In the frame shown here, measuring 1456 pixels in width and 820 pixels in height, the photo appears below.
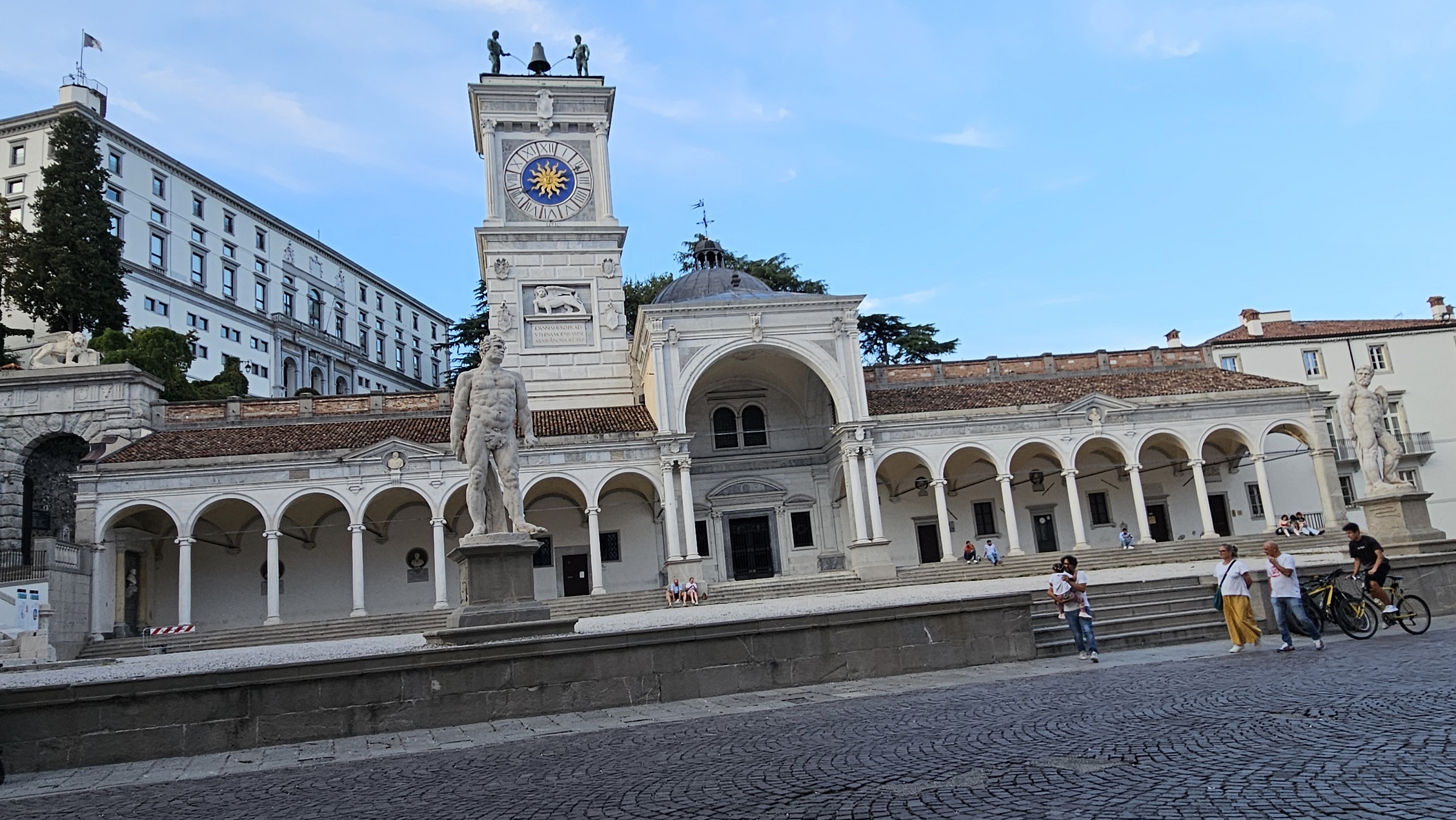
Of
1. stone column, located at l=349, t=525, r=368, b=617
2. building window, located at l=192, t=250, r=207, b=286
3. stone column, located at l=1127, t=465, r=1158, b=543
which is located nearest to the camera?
stone column, located at l=349, t=525, r=368, b=617

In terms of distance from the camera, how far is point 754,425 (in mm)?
34000

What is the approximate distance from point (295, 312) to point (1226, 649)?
6115 centimetres

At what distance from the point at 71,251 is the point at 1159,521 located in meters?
44.9

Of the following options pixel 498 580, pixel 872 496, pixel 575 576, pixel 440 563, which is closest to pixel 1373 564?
pixel 498 580

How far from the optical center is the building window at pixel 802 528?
3306 centimetres

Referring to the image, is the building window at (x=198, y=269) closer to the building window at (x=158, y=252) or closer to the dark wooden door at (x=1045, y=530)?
the building window at (x=158, y=252)

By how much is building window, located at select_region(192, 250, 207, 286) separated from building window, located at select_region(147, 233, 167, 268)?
2268 mm

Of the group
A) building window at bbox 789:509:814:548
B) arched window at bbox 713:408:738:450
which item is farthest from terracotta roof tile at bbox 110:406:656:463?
building window at bbox 789:509:814:548

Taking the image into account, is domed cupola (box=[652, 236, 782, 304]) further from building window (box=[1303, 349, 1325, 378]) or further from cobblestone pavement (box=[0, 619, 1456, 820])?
cobblestone pavement (box=[0, 619, 1456, 820])

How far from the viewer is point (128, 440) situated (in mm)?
28703

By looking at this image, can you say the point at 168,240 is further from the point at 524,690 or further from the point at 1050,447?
the point at 524,690

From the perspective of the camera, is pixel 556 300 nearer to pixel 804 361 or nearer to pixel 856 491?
pixel 804 361

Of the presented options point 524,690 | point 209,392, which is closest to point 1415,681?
point 524,690

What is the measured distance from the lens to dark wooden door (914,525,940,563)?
1316 inches
